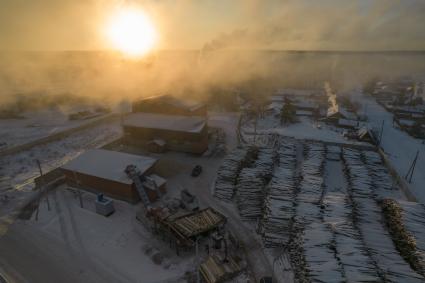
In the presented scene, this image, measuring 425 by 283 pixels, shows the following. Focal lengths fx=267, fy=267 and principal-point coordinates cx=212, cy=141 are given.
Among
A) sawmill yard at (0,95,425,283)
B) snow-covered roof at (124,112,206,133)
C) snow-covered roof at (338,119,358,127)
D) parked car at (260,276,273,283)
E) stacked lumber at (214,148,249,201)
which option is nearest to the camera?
parked car at (260,276,273,283)

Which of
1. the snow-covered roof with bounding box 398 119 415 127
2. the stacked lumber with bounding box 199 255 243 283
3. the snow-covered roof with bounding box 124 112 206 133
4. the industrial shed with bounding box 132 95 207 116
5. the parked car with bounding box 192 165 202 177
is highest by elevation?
the industrial shed with bounding box 132 95 207 116

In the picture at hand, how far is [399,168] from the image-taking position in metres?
28.5

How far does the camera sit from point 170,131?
104 ft

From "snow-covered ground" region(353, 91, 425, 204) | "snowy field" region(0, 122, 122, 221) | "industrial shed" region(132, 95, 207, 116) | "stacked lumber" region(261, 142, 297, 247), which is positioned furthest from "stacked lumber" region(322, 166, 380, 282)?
"snowy field" region(0, 122, 122, 221)

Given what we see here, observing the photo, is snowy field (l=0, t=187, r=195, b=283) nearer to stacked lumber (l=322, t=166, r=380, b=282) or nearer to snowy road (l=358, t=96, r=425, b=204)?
stacked lumber (l=322, t=166, r=380, b=282)

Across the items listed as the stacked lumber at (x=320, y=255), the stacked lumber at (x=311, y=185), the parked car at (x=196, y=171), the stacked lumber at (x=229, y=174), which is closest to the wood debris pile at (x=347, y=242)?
the stacked lumber at (x=320, y=255)

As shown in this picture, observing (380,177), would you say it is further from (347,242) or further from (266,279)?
(266,279)

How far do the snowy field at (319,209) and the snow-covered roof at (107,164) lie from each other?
7.34m

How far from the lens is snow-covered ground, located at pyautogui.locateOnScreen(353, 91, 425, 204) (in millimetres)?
25359

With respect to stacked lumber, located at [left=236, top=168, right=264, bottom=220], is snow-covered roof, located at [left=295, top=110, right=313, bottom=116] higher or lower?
higher

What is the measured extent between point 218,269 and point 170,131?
19557 mm

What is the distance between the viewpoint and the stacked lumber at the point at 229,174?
22703mm

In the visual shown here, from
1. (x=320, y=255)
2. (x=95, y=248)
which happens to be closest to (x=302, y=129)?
(x=320, y=255)

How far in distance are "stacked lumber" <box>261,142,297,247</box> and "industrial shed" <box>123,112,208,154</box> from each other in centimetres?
1050
